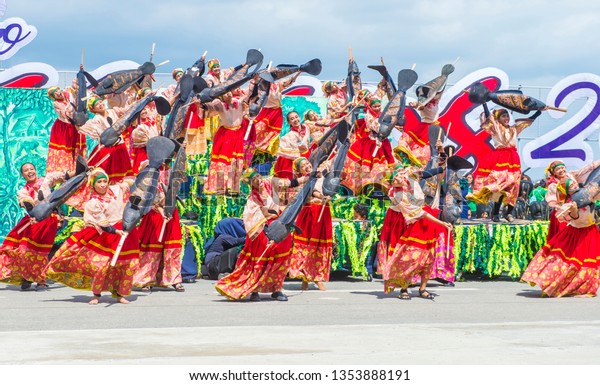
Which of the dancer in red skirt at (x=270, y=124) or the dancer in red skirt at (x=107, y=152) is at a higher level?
the dancer in red skirt at (x=270, y=124)

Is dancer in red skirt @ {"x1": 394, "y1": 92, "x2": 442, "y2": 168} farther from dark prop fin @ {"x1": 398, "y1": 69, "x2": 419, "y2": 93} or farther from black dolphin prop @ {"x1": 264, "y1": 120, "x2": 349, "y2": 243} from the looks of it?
black dolphin prop @ {"x1": 264, "y1": 120, "x2": 349, "y2": 243}

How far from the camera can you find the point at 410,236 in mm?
11031

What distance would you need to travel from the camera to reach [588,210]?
11.3 metres

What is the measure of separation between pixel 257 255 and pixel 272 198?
764 millimetres

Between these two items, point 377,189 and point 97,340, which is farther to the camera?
point 377,189

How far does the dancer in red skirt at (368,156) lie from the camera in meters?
14.4

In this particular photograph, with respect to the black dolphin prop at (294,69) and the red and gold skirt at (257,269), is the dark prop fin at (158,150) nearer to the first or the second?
the red and gold skirt at (257,269)

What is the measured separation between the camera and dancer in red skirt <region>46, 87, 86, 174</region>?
1452 cm

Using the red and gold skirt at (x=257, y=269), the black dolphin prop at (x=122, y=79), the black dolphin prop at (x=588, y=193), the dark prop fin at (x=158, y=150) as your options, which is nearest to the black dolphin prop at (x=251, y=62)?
the black dolphin prop at (x=122, y=79)

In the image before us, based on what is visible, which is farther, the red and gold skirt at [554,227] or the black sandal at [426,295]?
the red and gold skirt at [554,227]

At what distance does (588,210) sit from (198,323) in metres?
4.59

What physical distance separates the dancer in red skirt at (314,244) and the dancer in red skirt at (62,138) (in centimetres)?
393
